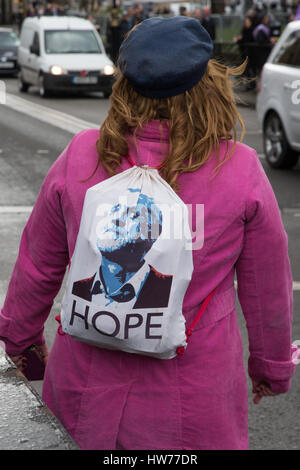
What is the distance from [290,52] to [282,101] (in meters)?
0.59

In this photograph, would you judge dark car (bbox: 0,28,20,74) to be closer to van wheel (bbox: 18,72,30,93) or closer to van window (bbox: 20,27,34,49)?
van window (bbox: 20,27,34,49)

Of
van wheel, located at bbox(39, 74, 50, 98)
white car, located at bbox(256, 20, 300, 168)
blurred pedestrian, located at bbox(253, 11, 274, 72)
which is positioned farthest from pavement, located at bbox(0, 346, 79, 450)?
blurred pedestrian, located at bbox(253, 11, 274, 72)

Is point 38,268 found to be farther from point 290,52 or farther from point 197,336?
point 290,52

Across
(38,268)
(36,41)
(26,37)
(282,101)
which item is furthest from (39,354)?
(26,37)

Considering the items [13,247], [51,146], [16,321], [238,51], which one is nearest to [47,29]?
[238,51]

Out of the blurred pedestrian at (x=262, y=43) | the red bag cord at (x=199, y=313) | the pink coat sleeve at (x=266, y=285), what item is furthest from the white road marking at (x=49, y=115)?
the red bag cord at (x=199, y=313)

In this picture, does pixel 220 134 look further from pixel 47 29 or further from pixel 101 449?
pixel 47 29

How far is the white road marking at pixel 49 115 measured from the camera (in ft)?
50.4

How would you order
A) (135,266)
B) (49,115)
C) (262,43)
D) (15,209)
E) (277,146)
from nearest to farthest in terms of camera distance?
(135,266), (15,209), (277,146), (49,115), (262,43)

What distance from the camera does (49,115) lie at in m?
17.5

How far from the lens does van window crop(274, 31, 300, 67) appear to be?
10769 mm
